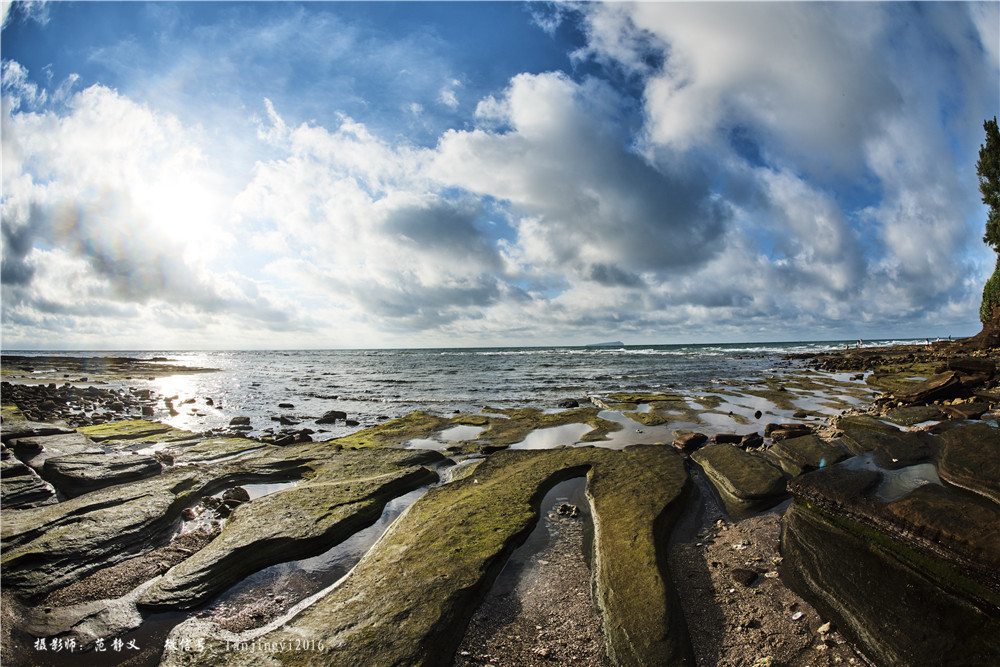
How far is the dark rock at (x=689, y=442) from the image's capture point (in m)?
11.2

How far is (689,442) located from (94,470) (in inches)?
600

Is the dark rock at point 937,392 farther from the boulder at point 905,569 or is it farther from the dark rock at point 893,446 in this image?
the boulder at point 905,569

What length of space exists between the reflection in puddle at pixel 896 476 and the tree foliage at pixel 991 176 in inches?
1970

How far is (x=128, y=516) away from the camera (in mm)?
7258

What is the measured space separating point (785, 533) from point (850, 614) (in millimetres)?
1917

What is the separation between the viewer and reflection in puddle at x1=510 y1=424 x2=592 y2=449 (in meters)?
13.1

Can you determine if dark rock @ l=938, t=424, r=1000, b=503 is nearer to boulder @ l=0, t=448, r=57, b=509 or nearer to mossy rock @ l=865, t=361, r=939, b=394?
mossy rock @ l=865, t=361, r=939, b=394

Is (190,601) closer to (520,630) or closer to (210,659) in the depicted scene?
(210,659)

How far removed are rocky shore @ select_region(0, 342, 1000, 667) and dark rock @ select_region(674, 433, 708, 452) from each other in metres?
0.10

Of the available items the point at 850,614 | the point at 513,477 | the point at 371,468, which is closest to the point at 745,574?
the point at 850,614

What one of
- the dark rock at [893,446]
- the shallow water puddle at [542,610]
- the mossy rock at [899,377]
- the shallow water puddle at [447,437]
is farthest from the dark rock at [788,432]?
the mossy rock at [899,377]

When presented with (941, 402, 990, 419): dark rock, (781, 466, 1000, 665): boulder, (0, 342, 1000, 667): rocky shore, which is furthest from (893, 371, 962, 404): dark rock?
(781, 466, 1000, 665): boulder

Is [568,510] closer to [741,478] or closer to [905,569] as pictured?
[741,478]

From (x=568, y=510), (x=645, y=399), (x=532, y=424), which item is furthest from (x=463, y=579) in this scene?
(x=645, y=399)
